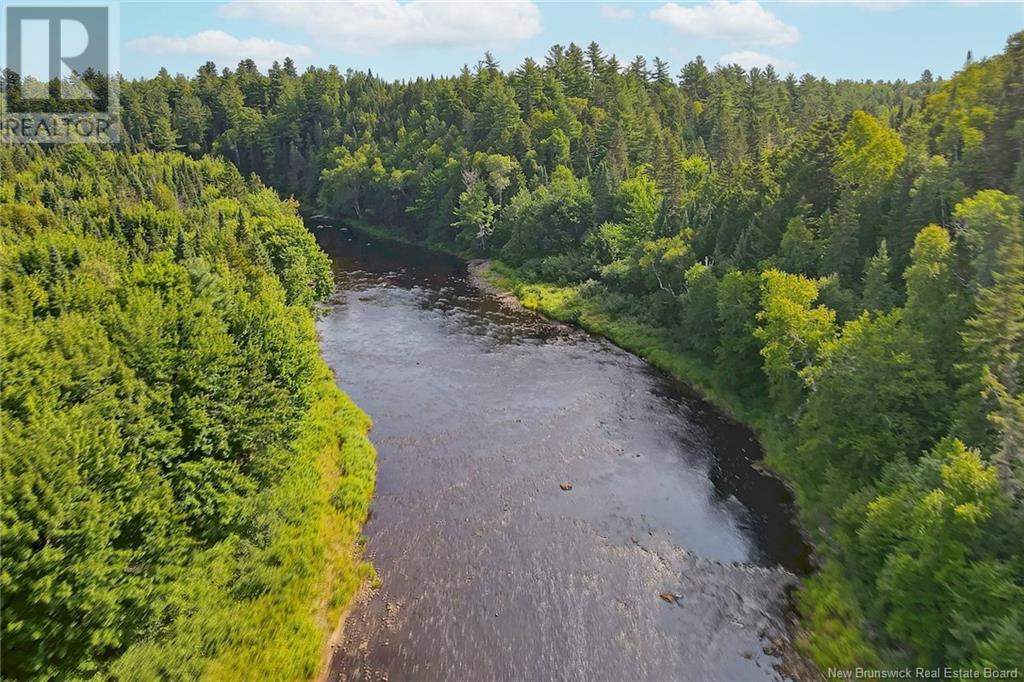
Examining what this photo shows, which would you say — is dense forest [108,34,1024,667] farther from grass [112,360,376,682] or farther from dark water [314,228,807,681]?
grass [112,360,376,682]

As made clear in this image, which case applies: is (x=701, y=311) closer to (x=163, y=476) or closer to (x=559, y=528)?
(x=559, y=528)

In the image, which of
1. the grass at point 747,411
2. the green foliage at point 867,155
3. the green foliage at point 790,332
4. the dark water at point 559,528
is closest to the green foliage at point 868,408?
the grass at point 747,411

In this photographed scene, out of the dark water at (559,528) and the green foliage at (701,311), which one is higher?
the green foliage at (701,311)

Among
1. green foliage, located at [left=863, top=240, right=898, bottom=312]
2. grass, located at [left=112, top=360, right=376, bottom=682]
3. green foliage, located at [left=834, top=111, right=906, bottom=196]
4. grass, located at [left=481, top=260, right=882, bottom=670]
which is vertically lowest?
grass, located at [left=112, top=360, right=376, bottom=682]

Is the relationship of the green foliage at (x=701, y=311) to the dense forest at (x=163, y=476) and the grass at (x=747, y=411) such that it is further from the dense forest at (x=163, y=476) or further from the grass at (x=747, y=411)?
the dense forest at (x=163, y=476)

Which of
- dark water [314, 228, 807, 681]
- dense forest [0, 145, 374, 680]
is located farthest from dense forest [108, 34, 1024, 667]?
dense forest [0, 145, 374, 680]

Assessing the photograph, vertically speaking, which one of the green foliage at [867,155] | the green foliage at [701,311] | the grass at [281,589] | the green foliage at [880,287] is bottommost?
the grass at [281,589]

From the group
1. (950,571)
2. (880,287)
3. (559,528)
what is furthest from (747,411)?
(950,571)
